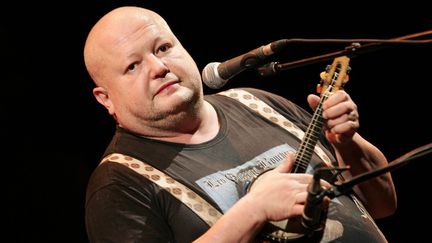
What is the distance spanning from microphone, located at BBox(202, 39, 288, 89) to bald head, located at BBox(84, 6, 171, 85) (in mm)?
532

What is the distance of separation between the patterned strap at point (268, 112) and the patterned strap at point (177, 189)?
0.55 meters

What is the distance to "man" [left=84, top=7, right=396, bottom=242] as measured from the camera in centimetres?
236

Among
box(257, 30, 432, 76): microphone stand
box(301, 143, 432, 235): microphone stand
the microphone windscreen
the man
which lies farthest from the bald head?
box(301, 143, 432, 235): microphone stand

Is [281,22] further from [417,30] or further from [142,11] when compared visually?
[142,11]

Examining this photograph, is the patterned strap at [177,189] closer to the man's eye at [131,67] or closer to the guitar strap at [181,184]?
the guitar strap at [181,184]

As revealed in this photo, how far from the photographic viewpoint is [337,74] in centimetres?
240

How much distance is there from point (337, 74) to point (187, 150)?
696mm

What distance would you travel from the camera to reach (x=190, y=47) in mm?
3957

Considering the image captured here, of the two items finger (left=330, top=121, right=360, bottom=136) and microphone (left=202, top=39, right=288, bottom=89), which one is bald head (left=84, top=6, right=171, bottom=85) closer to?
microphone (left=202, top=39, right=288, bottom=89)

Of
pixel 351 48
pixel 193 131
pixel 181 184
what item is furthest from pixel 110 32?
pixel 351 48

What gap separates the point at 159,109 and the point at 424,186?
6.76 feet

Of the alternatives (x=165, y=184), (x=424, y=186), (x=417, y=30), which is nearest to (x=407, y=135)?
(x=424, y=186)

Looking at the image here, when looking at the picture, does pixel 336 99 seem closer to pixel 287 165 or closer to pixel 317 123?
pixel 317 123

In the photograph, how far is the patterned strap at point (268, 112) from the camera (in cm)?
277
